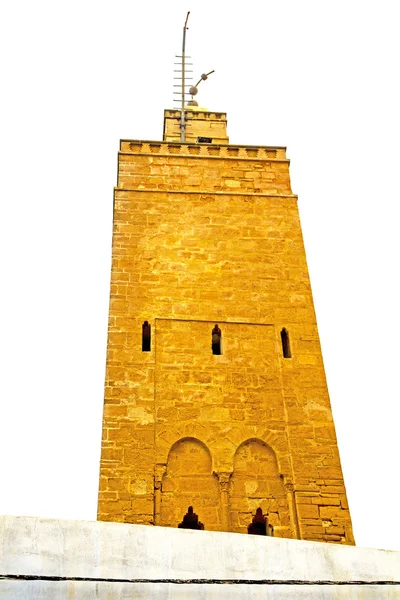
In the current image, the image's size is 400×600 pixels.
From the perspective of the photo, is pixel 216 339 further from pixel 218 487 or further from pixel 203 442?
pixel 218 487

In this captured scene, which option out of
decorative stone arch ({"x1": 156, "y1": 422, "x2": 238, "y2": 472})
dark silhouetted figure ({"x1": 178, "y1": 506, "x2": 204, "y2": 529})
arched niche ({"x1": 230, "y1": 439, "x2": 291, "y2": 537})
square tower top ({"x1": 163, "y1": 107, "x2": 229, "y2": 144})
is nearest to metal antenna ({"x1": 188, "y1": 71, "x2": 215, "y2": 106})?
square tower top ({"x1": 163, "y1": 107, "x2": 229, "y2": 144})

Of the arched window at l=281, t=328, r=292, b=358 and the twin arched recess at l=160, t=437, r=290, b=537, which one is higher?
the arched window at l=281, t=328, r=292, b=358

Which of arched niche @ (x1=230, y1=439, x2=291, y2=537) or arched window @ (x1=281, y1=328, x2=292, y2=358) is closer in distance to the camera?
arched niche @ (x1=230, y1=439, x2=291, y2=537)

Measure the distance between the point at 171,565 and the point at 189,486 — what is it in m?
4.34

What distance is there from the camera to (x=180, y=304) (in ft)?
37.4

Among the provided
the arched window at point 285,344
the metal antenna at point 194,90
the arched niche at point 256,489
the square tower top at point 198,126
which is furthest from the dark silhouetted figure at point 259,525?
the metal antenna at point 194,90

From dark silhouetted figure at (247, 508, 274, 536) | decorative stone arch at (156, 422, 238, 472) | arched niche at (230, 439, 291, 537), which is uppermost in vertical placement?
decorative stone arch at (156, 422, 238, 472)

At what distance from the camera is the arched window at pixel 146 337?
10.9 m

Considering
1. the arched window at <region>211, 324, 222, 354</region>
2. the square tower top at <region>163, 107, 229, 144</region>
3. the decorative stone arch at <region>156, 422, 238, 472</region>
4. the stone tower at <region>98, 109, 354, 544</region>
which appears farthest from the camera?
the square tower top at <region>163, 107, 229, 144</region>

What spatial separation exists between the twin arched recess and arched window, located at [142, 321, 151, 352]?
158 cm

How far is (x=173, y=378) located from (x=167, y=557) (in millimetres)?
5195

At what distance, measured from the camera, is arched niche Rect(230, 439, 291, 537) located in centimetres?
952

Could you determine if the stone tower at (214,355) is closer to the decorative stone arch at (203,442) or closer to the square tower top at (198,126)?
the decorative stone arch at (203,442)

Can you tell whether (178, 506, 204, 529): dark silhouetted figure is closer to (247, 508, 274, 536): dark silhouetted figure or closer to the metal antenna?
(247, 508, 274, 536): dark silhouetted figure
